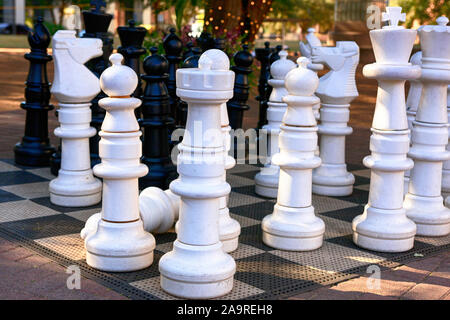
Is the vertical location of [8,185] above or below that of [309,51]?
below

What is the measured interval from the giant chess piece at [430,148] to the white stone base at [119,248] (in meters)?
1.39

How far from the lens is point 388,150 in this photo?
2773 mm

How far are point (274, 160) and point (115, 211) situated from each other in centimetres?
75

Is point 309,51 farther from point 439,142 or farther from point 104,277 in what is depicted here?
point 104,277

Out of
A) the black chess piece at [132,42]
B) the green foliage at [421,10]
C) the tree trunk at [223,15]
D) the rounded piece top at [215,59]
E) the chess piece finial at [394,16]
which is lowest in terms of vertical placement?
the rounded piece top at [215,59]

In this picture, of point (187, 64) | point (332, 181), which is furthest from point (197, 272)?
point (187, 64)

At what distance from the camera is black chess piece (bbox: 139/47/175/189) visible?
3.69 m

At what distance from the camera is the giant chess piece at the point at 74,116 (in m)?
3.39

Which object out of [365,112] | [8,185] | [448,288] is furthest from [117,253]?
[365,112]

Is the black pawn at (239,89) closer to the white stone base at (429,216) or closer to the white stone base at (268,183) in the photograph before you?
the white stone base at (268,183)

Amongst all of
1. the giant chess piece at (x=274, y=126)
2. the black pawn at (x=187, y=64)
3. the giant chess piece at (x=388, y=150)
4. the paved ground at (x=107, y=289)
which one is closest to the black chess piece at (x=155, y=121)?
the black pawn at (x=187, y=64)

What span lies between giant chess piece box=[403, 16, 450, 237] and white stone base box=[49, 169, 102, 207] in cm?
166

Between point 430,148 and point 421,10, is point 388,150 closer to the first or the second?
point 430,148
